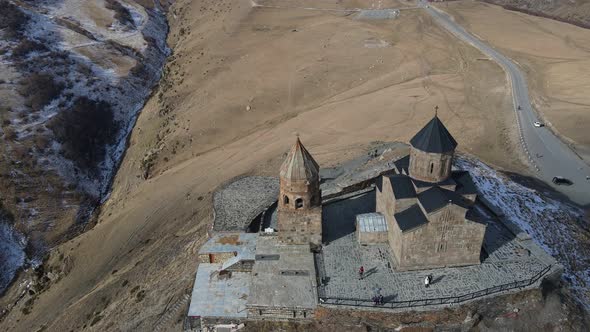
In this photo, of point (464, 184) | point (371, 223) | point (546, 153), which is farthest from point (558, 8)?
point (371, 223)

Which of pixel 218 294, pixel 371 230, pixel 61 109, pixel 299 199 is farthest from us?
pixel 61 109

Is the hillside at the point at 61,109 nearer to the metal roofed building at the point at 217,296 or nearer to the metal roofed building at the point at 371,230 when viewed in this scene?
the metal roofed building at the point at 217,296

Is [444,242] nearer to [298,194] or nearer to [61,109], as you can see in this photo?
[298,194]

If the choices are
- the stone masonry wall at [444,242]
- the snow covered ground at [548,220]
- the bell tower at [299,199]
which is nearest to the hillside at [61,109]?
the bell tower at [299,199]

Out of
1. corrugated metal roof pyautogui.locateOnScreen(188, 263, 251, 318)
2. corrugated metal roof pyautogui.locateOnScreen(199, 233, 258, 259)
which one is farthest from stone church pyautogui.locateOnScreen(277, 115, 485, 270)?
corrugated metal roof pyautogui.locateOnScreen(188, 263, 251, 318)

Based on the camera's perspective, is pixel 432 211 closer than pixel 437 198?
Yes

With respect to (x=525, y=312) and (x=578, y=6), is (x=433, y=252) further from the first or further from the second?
(x=578, y=6)
